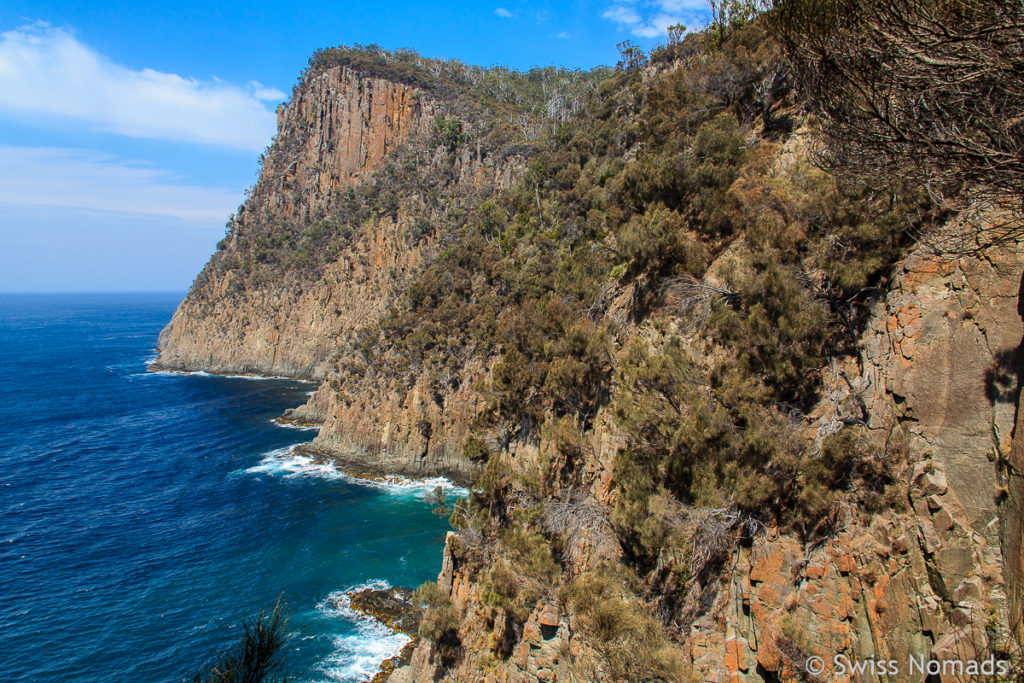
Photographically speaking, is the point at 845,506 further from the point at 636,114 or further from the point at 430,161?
the point at 430,161

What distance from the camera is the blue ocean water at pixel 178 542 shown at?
19.3 meters

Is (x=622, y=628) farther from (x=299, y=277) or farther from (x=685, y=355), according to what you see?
(x=299, y=277)

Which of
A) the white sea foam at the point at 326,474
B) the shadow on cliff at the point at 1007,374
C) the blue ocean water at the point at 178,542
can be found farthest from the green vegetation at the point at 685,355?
the white sea foam at the point at 326,474

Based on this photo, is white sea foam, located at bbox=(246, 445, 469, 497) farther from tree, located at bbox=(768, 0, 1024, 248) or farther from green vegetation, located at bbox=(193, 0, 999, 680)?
tree, located at bbox=(768, 0, 1024, 248)

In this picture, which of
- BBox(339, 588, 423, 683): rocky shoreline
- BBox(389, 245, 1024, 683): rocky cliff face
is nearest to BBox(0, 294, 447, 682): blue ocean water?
BBox(339, 588, 423, 683): rocky shoreline

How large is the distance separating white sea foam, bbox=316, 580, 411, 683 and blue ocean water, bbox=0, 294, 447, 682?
65 mm

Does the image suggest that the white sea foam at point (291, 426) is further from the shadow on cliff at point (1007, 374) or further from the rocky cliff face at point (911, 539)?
the shadow on cliff at point (1007, 374)

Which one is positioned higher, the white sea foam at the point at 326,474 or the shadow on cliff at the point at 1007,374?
the shadow on cliff at the point at 1007,374

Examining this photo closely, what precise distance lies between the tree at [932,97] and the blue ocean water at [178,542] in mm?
21312

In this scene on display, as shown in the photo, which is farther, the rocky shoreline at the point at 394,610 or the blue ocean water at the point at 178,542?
the rocky shoreline at the point at 394,610

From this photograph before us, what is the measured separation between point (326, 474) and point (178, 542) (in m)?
10.2

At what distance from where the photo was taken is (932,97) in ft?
24.4

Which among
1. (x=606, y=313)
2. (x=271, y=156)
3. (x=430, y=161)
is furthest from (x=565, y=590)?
(x=271, y=156)

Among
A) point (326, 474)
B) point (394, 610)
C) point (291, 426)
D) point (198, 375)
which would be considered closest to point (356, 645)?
point (394, 610)
